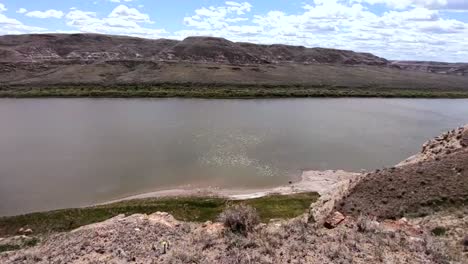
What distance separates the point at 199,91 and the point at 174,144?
3623 centimetres

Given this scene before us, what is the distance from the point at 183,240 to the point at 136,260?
74.3 inches

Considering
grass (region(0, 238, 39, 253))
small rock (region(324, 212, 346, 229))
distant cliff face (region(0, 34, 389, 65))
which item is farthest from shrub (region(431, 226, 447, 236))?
distant cliff face (region(0, 34, 389, 65))

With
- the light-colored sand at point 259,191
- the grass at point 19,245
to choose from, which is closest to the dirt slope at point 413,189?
the light-colored sand at point 259,191

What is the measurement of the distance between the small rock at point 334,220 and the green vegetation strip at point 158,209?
404 centimetres

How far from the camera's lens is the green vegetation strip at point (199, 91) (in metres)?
63.0

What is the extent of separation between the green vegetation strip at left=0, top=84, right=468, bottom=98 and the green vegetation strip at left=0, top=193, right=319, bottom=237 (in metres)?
44.9

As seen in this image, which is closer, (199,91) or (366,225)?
(366,225)

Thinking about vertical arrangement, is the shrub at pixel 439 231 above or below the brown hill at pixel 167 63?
below

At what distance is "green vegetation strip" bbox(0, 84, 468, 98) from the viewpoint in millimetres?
→ 62969

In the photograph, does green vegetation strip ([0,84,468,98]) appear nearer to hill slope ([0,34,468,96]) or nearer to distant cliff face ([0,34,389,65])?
hill slope ([0,34,468,96])

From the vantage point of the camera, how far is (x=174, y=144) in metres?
33.3

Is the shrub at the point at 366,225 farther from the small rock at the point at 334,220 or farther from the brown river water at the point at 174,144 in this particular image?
the brown river water at the point at 174,144

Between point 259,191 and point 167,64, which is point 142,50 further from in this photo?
point 259,191

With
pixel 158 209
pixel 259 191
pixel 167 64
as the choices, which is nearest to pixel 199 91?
pixel 167 64
